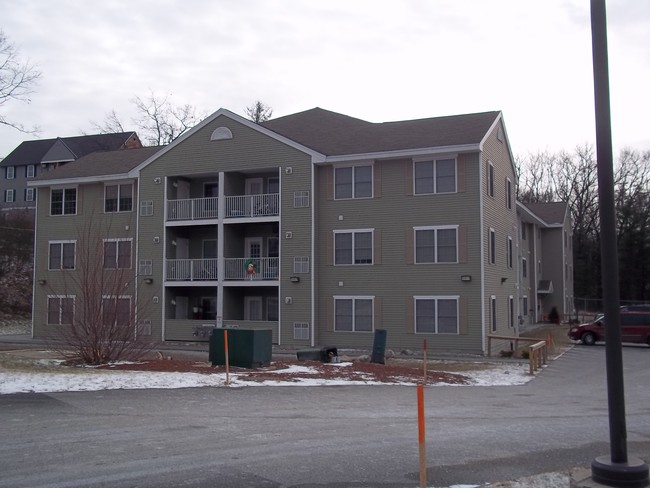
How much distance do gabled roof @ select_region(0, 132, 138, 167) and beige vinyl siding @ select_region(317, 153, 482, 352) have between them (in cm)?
4990

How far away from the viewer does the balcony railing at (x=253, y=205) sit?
1252 inches

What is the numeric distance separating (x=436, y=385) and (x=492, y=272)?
42.8ft

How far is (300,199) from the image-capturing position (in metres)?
30.9

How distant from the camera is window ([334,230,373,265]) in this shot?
30250mm

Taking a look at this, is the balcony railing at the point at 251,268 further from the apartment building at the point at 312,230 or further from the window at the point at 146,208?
the window at the point at 146,208

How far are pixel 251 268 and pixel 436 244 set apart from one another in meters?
8.45

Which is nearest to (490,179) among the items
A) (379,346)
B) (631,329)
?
(631,329)

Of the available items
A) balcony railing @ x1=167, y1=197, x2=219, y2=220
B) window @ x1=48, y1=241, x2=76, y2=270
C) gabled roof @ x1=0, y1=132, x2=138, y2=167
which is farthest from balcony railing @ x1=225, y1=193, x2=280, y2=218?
gabled roof @ x1=0, y1=132, x2=138, y2=167

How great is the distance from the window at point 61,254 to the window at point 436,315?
1801 centimetres

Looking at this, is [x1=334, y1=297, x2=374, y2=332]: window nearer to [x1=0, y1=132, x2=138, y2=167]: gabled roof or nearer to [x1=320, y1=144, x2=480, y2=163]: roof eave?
[x1=320, y1=144, x2=480, y2=163]: roof eave

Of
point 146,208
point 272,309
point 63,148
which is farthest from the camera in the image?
point 63,148

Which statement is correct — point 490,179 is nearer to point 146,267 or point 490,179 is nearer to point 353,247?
point 353,247

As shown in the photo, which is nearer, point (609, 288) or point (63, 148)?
point (609, 288)

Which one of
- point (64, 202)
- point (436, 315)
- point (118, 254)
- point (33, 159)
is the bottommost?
point (436, 315)
